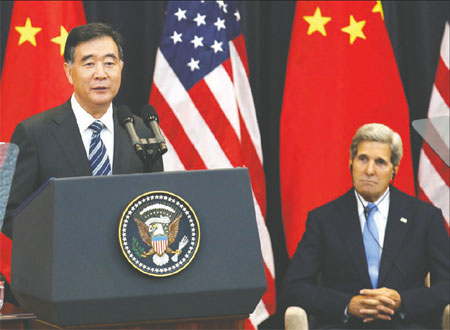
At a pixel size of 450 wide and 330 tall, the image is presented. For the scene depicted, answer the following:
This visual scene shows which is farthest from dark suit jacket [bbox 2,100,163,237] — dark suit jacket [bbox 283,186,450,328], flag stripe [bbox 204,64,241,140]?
flag stripe [bbox 204,64,241,140]

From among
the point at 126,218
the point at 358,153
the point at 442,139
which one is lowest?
the point at 126,218

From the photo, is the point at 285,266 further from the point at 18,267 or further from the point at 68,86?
the point at 18,267

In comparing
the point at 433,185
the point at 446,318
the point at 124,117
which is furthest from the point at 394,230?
the point at 124,117

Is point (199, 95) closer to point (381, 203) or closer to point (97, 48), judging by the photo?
point (381, 203)

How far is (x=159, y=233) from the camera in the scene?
4.26 ft

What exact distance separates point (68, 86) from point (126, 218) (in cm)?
219

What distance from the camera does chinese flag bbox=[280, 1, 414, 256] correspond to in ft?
11.6

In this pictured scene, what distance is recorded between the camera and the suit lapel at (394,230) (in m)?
2.84

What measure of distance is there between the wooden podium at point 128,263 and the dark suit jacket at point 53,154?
24.6 inches

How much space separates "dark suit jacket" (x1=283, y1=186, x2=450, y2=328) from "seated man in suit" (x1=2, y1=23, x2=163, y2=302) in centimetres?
101

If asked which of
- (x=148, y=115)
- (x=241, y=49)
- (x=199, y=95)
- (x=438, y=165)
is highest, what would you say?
(x=241, y=49)

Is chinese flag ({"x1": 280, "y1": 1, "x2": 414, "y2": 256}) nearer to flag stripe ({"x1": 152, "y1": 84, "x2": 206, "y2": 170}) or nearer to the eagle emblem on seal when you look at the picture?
flag stripe ({"x1": 152, "y1": 84, "x2": 206, "y2": 170})

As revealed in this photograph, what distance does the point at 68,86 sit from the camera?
132 inches

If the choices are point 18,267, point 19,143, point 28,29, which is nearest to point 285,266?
point 28,29
